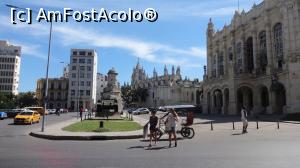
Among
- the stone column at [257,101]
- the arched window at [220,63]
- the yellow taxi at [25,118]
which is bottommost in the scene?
the yellow taxi at [25,118]

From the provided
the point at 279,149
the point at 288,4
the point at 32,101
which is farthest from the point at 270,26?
the point at 32,101

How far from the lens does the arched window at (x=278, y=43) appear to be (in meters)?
48.4

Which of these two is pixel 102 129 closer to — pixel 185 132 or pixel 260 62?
pixel 185 132

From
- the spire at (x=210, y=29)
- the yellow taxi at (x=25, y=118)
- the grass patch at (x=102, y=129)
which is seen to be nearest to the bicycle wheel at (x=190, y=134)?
the grass patch at (x=102, y=129)

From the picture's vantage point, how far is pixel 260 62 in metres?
54.5

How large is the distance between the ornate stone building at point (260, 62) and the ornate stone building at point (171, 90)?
51490 mm

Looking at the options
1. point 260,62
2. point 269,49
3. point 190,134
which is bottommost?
point 190,134

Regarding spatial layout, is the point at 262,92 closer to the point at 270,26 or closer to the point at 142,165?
the point at 270,26

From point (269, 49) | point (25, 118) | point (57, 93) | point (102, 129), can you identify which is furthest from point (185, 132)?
point (57, 93)

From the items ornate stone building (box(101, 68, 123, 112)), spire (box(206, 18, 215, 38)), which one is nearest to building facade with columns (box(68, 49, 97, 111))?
spire (box(206, 18, 215, 38))

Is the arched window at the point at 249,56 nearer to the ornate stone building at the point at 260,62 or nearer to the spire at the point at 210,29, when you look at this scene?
the ornate stone building at the point at 260,62

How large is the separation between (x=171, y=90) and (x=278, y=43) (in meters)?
80.2

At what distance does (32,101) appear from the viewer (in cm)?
10750

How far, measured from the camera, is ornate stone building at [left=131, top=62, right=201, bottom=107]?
126m
